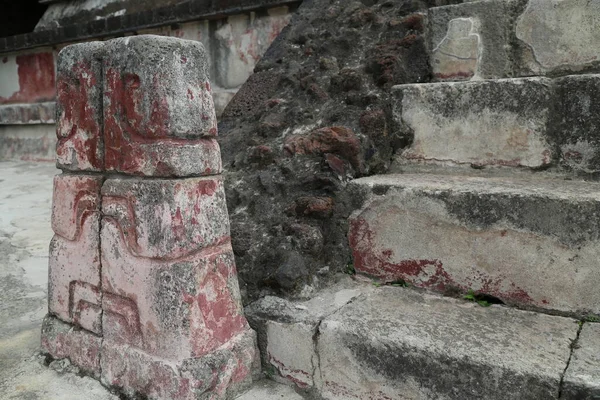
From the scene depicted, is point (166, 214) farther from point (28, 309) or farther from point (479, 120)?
→ point (28, 309)

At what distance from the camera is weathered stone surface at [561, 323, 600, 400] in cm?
130

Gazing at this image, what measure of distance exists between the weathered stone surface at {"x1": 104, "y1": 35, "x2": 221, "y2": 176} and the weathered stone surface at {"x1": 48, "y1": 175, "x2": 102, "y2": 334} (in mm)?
233

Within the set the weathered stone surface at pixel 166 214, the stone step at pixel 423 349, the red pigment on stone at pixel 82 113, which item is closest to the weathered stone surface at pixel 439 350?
the stone step at pixel 423 349

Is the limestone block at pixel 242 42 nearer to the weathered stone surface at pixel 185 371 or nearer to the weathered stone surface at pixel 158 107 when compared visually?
the weathered stone surface at pixel 158 107

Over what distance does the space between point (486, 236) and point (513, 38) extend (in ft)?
3.22

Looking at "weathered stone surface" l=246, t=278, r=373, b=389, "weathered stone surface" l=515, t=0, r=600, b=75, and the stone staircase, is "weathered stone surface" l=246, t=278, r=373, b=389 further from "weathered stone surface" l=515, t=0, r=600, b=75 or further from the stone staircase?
"weathered stone surface" l=515, t=0, r=600, b=75

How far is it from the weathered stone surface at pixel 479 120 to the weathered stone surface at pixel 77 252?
4.27 ft

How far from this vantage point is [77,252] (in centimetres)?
196

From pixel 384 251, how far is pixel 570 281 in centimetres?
64

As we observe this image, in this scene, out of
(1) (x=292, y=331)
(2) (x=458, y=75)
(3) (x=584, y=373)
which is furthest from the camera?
(2) (x=458, y=75)

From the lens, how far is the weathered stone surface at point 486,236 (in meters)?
1.66

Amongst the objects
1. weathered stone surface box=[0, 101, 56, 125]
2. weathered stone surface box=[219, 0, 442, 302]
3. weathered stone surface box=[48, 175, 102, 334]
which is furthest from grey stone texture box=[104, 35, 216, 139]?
weathered stone surface box=[0, 101, 56, 125]

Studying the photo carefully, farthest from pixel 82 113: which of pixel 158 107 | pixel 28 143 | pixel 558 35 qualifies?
pixel 28 143

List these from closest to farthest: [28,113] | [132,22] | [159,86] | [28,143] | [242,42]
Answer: [159,86]
[242,42]
[132,22]
[28,113]
[28,143]
